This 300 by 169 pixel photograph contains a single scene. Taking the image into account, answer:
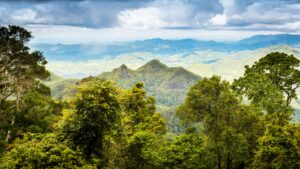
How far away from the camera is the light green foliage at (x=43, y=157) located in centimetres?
2544

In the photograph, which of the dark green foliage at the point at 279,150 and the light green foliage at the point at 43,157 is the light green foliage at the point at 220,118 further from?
the light green foliage at the point at 43,157

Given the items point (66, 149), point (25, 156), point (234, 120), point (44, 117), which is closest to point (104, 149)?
point (66, 149)

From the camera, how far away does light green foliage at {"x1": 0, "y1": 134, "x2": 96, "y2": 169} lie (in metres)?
25.4

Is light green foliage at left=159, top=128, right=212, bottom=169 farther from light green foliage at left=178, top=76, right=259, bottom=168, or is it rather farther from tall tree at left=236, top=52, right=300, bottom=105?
tall tree at left=236, top=52, right=300, bottom=105

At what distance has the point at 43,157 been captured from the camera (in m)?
25.9

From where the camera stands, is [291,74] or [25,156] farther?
[291,74]

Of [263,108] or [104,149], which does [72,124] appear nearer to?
[104,149]

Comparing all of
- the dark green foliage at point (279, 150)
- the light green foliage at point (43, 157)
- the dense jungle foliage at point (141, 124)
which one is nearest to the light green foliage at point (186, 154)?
the dense jungle foliage at point (141, 124)

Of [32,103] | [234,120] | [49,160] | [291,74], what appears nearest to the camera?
[49,160]

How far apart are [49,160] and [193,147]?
19858mm

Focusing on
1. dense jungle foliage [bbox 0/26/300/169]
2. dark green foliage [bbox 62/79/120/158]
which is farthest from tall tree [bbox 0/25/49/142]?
dark green foliage [bbox 62/79/120/158]

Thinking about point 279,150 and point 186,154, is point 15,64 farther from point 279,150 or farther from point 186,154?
point 279,150

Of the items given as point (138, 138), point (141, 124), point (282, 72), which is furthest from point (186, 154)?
point (282, 72)

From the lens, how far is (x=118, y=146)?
144 feet
